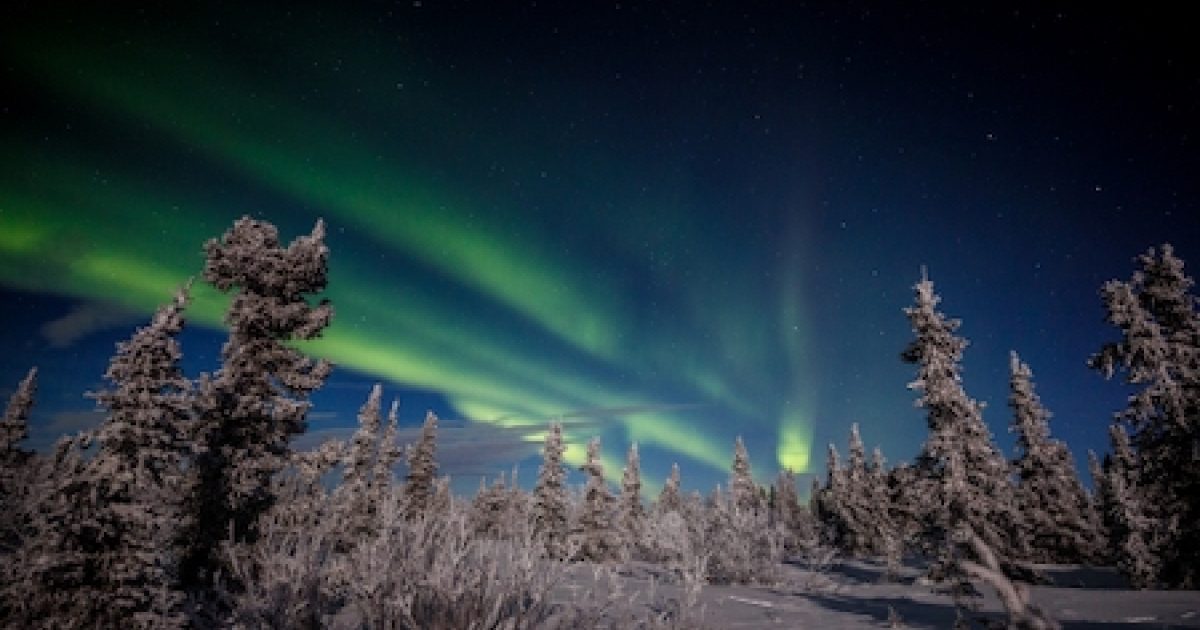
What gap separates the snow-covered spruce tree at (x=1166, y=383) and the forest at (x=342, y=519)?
5cm

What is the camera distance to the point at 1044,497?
29484 mm

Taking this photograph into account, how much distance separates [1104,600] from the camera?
12602 mm

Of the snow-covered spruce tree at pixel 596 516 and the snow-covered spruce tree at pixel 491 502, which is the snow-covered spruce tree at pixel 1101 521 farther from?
the snow-covered spruce tree at pixel 491 502

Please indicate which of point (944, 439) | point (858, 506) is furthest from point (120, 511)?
point (858, 506)

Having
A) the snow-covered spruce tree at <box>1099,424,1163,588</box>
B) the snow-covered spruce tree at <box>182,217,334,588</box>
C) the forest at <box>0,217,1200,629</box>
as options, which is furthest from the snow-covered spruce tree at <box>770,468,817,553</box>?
the snow-covered spruce tree at <box>182,217,334,588</box>

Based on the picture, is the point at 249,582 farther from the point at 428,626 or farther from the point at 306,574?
the point at 428,626

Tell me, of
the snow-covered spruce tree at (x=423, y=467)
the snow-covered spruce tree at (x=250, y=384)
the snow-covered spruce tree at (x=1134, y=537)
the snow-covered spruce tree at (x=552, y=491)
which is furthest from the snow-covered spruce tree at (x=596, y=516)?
the snow-covered spruce tree at (x=250, y=384)

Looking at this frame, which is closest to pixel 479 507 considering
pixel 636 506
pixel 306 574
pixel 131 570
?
pixel 636 506

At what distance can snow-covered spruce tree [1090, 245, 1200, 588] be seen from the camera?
49.2ft

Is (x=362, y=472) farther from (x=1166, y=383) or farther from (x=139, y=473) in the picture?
(x=1166, y=383)

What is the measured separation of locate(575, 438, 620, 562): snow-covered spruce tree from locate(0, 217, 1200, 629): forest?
16.0 m

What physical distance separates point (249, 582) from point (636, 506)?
4710 centimetres

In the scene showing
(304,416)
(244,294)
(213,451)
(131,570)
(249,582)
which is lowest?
(131,570)

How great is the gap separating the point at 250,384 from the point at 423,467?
29779mm
